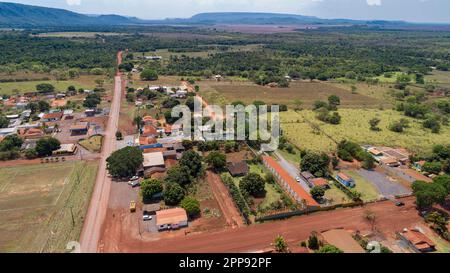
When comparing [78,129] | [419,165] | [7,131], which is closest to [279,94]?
[419,165]

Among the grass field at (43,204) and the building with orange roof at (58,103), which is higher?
the building with orange roof at (58,103)

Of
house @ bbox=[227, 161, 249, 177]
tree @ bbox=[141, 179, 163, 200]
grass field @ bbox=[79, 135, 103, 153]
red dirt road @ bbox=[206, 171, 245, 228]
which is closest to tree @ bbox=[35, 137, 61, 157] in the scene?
grass field @ bbox=[79, 135, 103, 153]

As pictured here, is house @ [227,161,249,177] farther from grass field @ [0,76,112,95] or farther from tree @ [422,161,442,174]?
grass field @ [0,76,112,95]

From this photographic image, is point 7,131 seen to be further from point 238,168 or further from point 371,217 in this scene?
point 371,217

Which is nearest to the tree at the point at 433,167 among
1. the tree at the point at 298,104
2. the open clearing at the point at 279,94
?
the tree at the point at 298,104

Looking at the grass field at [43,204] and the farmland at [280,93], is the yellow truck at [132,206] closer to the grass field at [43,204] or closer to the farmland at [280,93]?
the grass field at [43,204]
